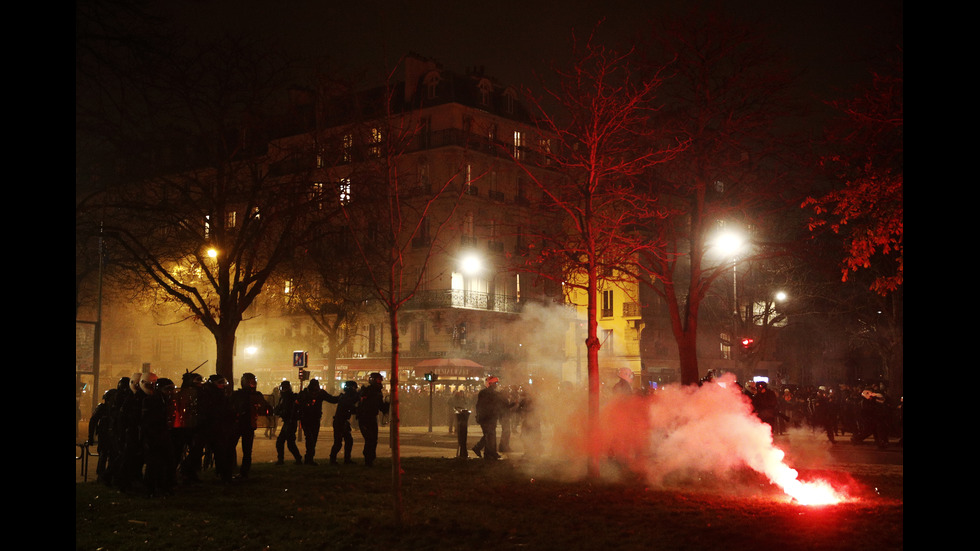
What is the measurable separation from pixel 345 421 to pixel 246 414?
2840mm

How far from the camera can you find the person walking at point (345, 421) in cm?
1859

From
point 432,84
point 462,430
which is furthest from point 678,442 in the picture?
point 432,84

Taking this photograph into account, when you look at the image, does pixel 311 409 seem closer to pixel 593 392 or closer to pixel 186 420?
pixel 186 420

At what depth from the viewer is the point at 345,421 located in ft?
61.4

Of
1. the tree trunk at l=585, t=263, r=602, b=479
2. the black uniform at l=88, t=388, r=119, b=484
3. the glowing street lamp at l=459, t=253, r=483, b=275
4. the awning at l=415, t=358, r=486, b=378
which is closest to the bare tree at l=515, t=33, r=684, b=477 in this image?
the tree trunk at l=585, t=263, r=602, b=479

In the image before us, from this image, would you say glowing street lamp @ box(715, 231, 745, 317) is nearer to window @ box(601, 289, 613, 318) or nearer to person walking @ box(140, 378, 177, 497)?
person walking @ box(140, 378, 177, 497)

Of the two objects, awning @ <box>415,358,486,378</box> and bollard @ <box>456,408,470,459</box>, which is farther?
awning @ <box>415,358,486,378</box>

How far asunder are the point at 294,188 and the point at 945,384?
1470cm

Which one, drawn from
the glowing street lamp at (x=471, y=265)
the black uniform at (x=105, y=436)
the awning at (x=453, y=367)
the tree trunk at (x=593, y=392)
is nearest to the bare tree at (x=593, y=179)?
the tree trunk at (x=593, y=392)

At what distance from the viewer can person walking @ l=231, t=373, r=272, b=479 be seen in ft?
51.3

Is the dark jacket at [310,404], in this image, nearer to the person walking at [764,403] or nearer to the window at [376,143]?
the window at [376,143]

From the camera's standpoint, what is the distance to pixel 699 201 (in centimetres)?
2141

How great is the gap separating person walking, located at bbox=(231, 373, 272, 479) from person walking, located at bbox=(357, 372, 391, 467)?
2.34 m

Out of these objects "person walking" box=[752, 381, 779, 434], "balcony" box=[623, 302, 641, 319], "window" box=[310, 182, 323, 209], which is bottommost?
"person walking" box=[752, 381, 779, 434]
